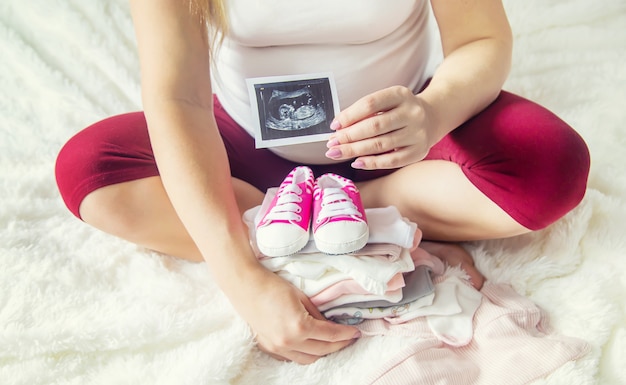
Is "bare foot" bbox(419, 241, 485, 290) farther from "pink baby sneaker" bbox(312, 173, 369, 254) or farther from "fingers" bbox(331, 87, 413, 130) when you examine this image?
"fingers" bbox(331, 87, 413, 130)

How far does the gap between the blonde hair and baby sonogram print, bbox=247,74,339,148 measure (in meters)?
0.12

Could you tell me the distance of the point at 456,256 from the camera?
0.98 metres

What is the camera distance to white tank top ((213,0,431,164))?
0.94 m

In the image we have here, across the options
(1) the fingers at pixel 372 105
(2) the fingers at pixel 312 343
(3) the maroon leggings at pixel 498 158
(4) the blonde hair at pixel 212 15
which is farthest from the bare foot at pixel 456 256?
(4) the blonde hair at pixel 212 15

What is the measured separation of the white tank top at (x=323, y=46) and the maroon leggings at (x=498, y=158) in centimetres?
18

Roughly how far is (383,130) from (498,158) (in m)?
0.23

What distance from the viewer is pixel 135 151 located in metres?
0.97

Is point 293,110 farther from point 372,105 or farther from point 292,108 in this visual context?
point 372,105

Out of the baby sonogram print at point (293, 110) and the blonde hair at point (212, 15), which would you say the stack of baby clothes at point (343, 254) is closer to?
the baby sonogram print at point (293, 110)

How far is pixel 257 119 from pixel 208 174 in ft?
0.40

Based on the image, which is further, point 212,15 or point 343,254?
point 212,15

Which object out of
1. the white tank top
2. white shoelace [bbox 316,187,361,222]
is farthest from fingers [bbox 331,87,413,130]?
the white tank top


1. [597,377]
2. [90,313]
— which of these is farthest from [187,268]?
[597,377]

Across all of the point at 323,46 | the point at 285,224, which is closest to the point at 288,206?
the point at 285,224
